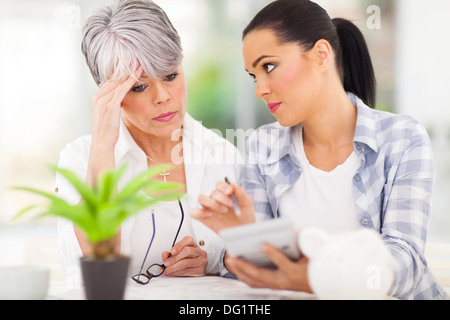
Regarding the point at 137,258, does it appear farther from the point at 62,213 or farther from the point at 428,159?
the point at 428,159

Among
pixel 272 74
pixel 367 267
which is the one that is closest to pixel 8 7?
pixel 272 74

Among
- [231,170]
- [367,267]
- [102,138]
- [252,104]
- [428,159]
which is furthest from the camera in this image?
[252,104]

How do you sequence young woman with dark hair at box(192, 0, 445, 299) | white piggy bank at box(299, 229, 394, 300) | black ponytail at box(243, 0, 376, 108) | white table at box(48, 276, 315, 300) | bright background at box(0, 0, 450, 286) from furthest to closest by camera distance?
bright background at box(0, 0, 450, 286), black ponytail at box(243, 0, 376, 108), young woman with dark hair at box(192, 0, 445, 299), white table at box(48, 276, 315, 300), white piggy bank at box(299, 229, 394, 300)

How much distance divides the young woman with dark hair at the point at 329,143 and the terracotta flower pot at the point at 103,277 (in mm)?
516

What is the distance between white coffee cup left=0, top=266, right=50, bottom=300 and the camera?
3.38 feet

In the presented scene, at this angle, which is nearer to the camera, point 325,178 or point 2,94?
point 325,178

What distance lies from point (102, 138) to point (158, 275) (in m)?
0.44

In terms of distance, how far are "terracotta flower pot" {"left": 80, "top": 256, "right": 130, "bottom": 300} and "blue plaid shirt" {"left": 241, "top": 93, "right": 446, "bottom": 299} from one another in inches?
24.5

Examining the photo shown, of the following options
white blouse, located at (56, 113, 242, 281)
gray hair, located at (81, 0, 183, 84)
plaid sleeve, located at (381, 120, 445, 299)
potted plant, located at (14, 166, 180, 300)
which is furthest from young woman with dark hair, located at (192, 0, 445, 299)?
potted plant, located at (14, 166, 180, 300)

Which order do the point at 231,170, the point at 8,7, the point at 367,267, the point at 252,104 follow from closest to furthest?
1. the point at 367,267
2. the point at 231,170
3. the point at 252,104
4. the point at 8,7

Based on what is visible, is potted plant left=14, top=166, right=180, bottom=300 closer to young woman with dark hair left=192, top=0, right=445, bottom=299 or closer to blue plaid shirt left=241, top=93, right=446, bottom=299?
young woman with dark hair left=192, top=0, right=445, bottom=299
